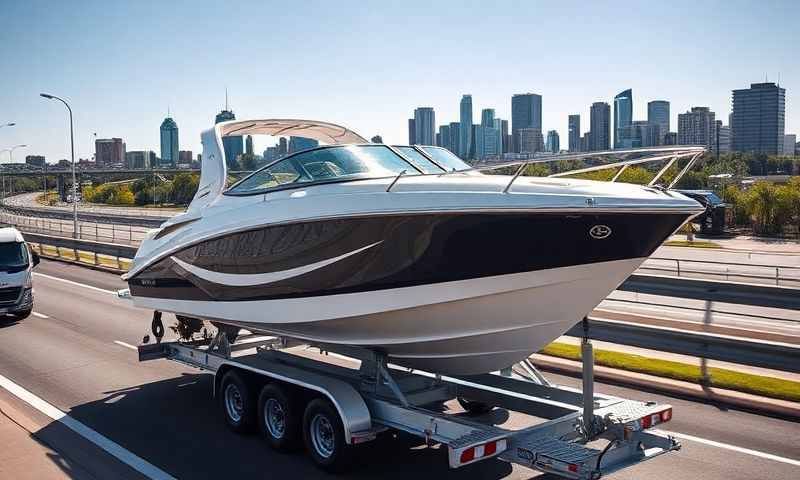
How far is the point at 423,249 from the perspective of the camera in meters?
6.52

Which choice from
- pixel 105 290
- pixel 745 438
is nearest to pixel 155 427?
pixel 745 438

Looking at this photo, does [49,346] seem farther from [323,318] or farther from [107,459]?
[323,318]

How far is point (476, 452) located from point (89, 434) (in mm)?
4846

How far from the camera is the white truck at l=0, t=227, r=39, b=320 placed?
15.6 meters

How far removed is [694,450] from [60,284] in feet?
65.3

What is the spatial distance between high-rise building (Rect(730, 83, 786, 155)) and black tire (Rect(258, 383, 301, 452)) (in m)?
205

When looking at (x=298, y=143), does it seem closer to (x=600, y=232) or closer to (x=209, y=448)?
(x=209, y=448)

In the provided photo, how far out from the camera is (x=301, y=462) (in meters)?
7.48

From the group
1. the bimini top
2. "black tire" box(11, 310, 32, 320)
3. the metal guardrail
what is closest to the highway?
the metal guardrail

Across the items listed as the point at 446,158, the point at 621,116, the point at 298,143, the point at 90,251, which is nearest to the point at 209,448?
the point at 298,143

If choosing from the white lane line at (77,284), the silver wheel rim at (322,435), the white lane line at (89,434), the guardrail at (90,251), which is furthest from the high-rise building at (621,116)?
the guardrail at (90,251)

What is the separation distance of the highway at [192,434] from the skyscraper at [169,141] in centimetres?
11966

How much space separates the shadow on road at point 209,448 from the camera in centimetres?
716

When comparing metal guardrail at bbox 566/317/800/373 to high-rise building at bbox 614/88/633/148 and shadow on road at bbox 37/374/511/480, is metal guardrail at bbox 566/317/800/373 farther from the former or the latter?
shadow on road at bbox 37/374/511/480
